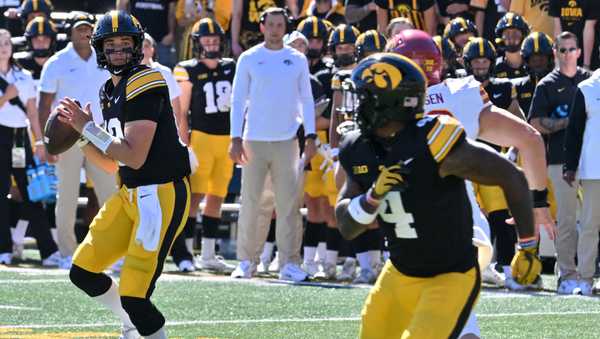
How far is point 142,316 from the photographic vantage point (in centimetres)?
616

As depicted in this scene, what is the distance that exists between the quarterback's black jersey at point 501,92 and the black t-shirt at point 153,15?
5.39 metres

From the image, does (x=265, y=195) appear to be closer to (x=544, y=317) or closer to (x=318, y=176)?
Result: (x=318, y=176)

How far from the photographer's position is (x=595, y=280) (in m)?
10.9

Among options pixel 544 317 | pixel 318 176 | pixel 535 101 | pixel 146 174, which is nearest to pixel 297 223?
pixel 318 176

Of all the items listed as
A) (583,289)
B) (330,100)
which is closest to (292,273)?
(330,100)

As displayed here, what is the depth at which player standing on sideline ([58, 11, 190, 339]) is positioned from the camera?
6.17 meters

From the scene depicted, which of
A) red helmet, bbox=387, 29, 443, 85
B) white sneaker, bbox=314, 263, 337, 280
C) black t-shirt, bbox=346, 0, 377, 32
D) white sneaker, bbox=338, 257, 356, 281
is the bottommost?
white sneaker, bbox=314, 263, 337, 280

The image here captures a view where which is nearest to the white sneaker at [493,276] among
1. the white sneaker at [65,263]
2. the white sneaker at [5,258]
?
the white sneaker at [65,263]

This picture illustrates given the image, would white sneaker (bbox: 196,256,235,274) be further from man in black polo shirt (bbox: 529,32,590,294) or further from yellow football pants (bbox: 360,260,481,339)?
yellow football pants (bbox: 360,260,481,339)

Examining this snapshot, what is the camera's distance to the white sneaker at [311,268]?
1142cm

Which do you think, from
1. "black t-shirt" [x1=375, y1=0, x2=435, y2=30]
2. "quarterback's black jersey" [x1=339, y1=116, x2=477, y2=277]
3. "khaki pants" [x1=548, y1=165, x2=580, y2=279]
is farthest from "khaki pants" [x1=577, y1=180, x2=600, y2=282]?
"quarterback's black jersey" [x1=339, y1=116, x2=477, y2=277]

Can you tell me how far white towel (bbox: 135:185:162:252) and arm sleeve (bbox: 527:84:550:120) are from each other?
484 centimetres

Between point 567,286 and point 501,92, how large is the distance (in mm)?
1508

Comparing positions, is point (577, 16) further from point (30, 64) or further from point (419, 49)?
point (419, 49)
